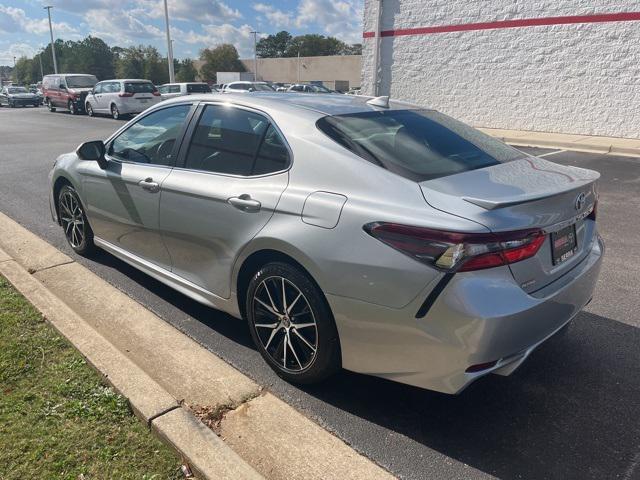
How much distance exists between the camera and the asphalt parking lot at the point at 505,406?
2.48 metres

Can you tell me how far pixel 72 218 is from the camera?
5.14 meters

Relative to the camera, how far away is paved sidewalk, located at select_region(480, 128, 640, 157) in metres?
12.8

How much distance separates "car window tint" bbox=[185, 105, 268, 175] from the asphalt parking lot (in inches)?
46.7

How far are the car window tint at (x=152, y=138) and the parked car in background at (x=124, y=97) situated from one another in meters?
21.1

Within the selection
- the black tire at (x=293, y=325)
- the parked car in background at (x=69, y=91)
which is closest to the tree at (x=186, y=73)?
the parked car in background at (x=69, y=91)

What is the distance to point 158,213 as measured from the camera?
3756 mm

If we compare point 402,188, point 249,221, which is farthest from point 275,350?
point 402,188

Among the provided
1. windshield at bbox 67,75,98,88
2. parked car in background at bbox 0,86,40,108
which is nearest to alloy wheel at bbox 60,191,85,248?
windshield at bbox 67,75,98,88

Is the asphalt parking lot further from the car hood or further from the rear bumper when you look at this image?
the car hood

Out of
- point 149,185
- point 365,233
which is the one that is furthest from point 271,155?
point 149,185

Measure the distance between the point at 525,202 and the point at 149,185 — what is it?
256 cm

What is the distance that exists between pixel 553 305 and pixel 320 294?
3.73ft

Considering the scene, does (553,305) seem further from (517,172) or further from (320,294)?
(320,294)

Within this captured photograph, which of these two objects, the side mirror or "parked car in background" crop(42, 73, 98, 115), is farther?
"parked car in background" crop(42, 73, 98, 115)
